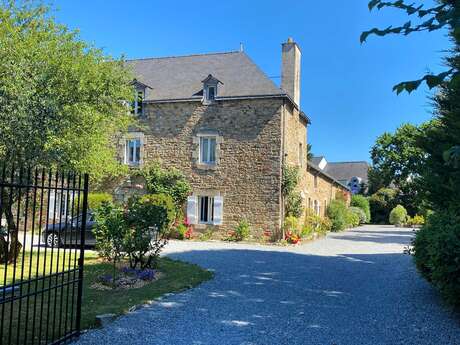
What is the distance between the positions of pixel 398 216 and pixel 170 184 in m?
26.4

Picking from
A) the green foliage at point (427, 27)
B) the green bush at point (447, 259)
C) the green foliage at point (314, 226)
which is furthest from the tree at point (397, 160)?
the green foliage at point (427, 27)

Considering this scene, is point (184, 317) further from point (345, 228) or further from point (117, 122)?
point (345, 228)

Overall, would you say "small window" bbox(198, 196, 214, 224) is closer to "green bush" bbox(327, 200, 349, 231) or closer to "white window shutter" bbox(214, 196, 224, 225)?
"white window shutter" bbox(214, 196, 224, 225)

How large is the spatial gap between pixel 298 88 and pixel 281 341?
17000 mm

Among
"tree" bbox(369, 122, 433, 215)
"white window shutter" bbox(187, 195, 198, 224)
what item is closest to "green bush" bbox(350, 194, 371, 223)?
"tree" bbox(369, 122, 433, 215)

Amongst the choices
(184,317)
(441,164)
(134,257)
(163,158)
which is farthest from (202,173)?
(184,317)

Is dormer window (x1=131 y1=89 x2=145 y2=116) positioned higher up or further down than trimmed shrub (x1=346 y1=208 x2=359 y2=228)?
higher up

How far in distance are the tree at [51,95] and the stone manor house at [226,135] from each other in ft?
12.3

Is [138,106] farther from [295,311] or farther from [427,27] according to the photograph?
[427,27]

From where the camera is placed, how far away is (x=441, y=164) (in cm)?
949

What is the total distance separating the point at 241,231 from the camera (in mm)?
18453

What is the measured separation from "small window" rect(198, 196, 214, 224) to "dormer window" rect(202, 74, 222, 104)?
4.37 meters

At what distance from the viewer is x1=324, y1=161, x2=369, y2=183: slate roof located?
198 ft

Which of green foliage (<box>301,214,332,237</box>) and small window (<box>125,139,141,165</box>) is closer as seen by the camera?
green foliage (<box>301,214,332,237</box>)
